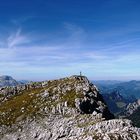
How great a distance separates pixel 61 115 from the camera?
107500mm

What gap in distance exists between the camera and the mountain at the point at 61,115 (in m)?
84.6

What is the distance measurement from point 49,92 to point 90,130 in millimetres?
39282

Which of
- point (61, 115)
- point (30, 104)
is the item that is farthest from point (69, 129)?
point (30, 104)

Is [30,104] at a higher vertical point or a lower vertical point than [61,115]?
higher

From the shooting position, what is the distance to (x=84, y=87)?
122 meters

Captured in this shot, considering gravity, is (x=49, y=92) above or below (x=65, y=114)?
above

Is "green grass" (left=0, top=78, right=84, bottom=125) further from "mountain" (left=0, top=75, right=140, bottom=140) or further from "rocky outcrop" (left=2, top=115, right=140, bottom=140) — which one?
"rocky outcrop" (left=2, top=115, right=140, bottom=140)

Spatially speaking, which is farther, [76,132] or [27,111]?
[27,111]

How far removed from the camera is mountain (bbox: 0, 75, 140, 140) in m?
84.6

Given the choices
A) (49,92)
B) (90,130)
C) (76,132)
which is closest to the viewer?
(90,130)

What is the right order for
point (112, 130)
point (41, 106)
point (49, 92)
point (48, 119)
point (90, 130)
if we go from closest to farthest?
point (112, 130)
point (90, 130)
point (48, 119)
point (41, 106)
point (49, 92)

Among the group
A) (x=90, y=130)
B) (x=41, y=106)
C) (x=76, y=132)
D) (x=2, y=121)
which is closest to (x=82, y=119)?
(x=76, y=132)

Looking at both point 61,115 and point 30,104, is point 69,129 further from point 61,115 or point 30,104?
point 30,104

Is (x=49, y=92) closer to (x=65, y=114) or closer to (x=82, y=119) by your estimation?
(x=65, y=114)
